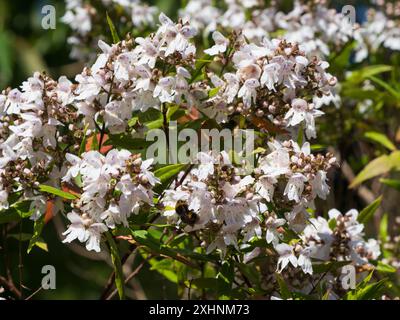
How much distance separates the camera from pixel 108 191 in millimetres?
2152

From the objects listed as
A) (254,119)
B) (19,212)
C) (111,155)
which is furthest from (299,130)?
(19,212)

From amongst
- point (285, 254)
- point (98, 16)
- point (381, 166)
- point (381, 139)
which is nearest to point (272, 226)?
point (285, 254)

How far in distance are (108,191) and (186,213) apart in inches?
9.4

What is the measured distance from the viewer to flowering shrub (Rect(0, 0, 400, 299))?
2.20 meters

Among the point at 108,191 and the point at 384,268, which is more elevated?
the point at 108,191

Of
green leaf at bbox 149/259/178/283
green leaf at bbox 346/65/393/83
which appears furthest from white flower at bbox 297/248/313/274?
green leaf at bbox 346/65/393/83

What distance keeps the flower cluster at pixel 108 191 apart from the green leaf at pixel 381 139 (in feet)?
5.72

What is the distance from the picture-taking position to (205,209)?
2.18 m

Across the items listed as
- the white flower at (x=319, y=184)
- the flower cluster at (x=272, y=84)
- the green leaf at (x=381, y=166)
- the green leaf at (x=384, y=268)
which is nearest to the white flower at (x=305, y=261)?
the white flower at (x=319, y=184)

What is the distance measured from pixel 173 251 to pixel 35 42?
4.36 m

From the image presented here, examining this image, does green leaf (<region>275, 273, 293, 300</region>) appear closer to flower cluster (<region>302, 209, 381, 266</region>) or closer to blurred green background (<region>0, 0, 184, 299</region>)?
flower cluster (<region>302, 209, 381, 266</region>)

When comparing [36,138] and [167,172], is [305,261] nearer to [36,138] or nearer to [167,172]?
[167,172]

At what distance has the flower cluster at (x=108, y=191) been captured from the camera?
6.99 feet

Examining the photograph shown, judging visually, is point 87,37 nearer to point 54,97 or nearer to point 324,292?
point 54,97
